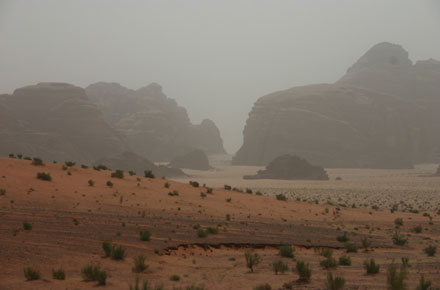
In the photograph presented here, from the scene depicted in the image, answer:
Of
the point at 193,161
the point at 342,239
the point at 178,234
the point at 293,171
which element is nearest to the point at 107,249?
the point at 178,234

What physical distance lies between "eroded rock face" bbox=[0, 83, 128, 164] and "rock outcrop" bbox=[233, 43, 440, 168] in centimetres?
5606

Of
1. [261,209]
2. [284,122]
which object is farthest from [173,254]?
[284,122]

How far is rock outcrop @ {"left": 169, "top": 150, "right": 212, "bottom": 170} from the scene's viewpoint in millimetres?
126500

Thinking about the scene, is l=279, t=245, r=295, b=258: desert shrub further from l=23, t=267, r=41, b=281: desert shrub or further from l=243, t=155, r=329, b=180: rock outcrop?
l=243, t=155, r=329, b=180: rock outcrop

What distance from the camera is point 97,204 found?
2464 centimetres

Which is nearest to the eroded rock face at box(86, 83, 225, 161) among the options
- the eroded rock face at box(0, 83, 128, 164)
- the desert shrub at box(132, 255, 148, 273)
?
the eroded rock face at box(0, 83, 128, 164)

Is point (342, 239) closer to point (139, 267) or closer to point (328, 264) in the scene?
point (328, 264)

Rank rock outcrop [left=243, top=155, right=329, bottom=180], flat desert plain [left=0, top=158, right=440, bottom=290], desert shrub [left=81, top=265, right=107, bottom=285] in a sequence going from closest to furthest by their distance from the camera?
1. desert shrub [left=81, top=265, right=107, bottom=285]
2. flat desert plain [left=0, top=158, right=440, bottom=290]
3. rock outcrop [left=243, top=155, right=329, bottom=180]

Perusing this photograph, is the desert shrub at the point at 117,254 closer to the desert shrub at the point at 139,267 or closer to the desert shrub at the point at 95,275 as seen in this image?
the desert shrub at the point at 139,267

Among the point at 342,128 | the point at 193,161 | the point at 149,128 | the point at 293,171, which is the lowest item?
the point at 293,171

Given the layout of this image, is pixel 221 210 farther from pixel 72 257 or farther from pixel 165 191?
pixel 72 257

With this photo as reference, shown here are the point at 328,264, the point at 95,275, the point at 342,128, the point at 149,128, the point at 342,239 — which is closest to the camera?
the point at 95,275

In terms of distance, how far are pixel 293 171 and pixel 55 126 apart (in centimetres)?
7809

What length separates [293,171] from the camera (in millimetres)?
89375
